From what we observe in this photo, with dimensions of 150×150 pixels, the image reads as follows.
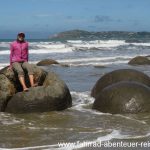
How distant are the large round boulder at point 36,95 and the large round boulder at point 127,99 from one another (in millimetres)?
1027

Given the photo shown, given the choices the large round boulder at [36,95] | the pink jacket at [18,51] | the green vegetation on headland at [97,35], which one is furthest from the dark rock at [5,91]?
the green vegetation on headland at [97,35]

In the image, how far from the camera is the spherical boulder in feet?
32.4

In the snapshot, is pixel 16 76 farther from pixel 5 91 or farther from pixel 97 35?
pixel 97 35

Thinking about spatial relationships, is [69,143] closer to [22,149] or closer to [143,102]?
[22,149]

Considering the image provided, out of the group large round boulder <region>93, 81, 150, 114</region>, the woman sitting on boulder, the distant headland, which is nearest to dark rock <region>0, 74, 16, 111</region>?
the woman sitting on boulder

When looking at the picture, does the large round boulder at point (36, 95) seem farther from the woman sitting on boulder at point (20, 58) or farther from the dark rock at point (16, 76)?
the woman sitting on boulder at point (20, 58)

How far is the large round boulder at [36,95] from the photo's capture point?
990cm

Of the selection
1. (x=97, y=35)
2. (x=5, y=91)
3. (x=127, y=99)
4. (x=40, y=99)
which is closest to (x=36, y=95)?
(x=40, y=99)

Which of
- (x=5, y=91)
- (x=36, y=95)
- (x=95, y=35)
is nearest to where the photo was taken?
(x=36, y=95)

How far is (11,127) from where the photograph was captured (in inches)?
338

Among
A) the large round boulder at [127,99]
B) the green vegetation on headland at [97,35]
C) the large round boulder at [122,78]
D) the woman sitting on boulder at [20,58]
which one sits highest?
the woman sitting on boulder at [20,58]

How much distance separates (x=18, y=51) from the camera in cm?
1048

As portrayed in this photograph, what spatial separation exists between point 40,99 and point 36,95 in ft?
0.40

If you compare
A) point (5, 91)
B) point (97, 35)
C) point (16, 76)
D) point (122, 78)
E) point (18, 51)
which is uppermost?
point (18, 51)
